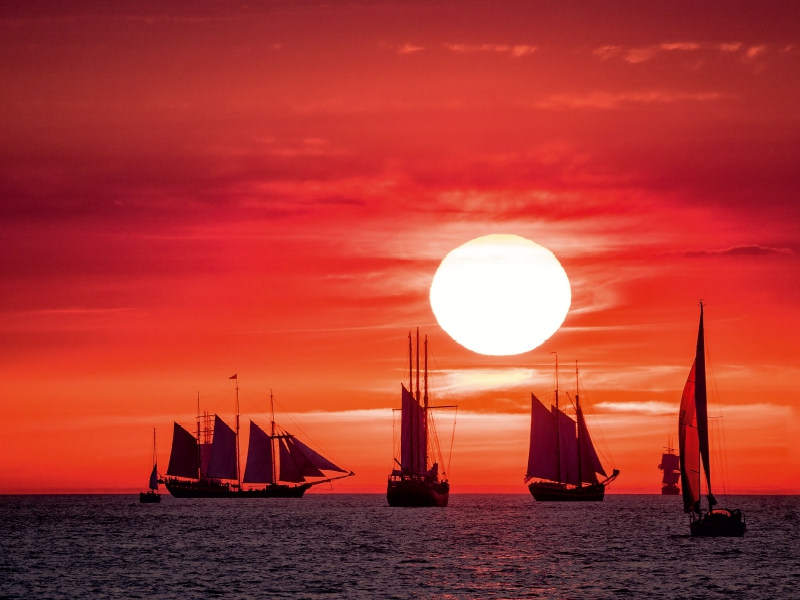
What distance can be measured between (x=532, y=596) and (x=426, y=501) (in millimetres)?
111383

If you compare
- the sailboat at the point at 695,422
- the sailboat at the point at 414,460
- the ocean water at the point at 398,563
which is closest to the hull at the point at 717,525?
the ocean water at the point at 398,563

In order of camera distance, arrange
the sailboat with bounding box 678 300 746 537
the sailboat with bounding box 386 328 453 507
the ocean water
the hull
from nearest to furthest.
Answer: the ocean water < the sailboat with bounding box 678 300 746 537 < the hull < the sailboat with bounding box 386 328 453 507

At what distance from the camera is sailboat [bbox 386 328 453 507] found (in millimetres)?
173000

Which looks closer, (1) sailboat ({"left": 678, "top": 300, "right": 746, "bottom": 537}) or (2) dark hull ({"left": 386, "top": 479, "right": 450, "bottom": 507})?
(1) sailboat ({"left": 678, "top": 300, "right": 746, "bottom": 537})

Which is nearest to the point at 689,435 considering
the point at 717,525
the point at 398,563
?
the point at 717,525

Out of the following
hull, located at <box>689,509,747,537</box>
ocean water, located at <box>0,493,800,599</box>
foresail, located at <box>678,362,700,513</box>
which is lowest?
ocean water, located at <box>0,493,800,599</box>

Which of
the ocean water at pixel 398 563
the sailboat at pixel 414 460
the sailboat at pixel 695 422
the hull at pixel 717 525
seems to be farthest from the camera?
the sailboat at pixel 414 460

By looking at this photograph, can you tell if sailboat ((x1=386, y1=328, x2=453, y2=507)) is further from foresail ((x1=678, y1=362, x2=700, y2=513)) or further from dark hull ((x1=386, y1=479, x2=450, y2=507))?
foresail ((x1=678, y1=362, x2=700, y2=513))

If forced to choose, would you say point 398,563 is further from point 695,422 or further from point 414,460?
point 414,460

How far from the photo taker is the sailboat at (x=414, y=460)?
173 metres

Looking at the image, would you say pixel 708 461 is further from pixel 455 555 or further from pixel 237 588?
pixel 237 588

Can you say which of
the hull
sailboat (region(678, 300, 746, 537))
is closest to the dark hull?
the hull

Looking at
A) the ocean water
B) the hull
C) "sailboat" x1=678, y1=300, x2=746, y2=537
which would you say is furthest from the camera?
the hull

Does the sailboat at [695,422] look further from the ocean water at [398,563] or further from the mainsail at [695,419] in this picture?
the ocean water at [398,563]
